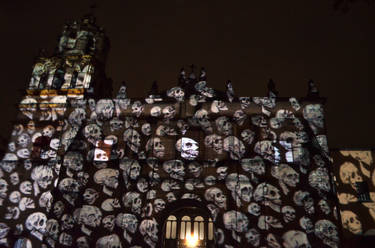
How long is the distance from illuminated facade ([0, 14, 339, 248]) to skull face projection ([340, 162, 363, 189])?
1.86m

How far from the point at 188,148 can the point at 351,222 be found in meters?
9.81

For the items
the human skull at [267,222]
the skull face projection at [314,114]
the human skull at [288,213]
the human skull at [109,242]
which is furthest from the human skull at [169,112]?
the human skull at [288,213]

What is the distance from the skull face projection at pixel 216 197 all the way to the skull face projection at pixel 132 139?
494cm

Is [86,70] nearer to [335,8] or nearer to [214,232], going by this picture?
[214,232]

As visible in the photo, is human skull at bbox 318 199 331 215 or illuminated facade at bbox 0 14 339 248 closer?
human skull at bbox 318 199 331 215

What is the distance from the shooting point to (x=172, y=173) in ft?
55.2

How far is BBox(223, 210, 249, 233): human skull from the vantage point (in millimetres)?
15268

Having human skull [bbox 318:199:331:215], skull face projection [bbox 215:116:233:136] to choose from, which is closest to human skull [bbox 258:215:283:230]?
human skull [bbox 318:199:331:215]

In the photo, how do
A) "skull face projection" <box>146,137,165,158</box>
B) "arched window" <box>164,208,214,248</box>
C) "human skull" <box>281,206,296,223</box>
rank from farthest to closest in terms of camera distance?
1. "skull face projection" <box>146,137,165,158</box>
2. "arched window" <box>164,208,214,248</box>
3. "human skull" <box>281,206,296,223</box>

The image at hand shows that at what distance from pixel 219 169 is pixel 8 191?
43.9 feet

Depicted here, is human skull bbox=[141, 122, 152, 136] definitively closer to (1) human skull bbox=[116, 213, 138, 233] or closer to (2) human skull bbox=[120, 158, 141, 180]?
(2) human skull bbox=[120, 158, 141, 180]

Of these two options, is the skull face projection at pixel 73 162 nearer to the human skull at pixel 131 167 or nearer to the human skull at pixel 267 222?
the human skull at pixel 131 167

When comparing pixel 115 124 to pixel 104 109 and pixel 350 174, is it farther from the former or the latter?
pixel 350 174

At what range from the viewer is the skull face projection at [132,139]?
17.9 m
